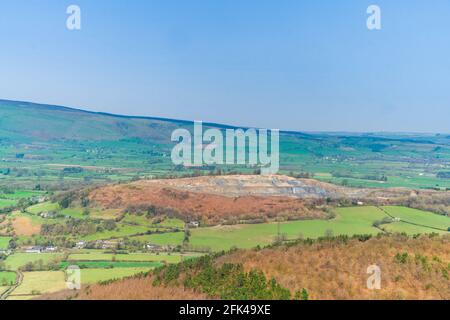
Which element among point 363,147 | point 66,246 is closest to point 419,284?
point 66,246

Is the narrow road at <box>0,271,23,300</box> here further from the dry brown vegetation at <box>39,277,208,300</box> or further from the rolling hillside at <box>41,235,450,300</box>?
the rolling hillside at <box>41,235,450,300</box>

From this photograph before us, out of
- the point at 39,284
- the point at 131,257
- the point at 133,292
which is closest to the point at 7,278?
the point at 39,284

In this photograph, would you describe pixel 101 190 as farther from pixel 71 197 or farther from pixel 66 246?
pixel 66 246

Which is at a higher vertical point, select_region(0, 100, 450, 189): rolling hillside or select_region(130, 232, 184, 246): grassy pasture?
select_region(0, 100, 450, 189): rolling hillside

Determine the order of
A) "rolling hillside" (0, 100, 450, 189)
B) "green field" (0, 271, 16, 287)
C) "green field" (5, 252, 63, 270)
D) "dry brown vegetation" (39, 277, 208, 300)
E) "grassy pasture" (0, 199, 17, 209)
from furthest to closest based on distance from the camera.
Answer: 1. "rolling hillside" (0, 100, 450, 189)
2. "grassy pasture" (0, 199, 17, 209)
3. "green field" (5, 252, 63, 270)
4. "green field" (0, 271, 16, 287)
5. "dry brown vegetation" (39, 277, 208, 300)

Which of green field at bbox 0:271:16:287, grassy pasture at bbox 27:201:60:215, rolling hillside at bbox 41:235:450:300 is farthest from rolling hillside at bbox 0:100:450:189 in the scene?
rolling hillside at bbox 41:235:450:300

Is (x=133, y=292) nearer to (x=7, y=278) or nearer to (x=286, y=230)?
(x=7, y=278)
